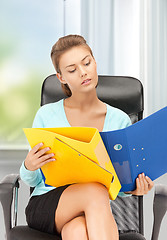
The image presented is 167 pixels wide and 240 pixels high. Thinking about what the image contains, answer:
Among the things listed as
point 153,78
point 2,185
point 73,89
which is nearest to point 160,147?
point 73,89

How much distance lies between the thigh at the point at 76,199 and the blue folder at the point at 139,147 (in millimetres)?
94

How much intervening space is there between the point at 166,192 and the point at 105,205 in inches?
11.2

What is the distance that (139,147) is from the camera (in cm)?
116

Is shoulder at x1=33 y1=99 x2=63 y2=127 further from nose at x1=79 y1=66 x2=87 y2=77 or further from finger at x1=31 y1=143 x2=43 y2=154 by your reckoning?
finger at x1=31 y1=143 x2=43 y2=154

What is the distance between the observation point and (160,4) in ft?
7.30

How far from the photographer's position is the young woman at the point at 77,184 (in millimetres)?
1127

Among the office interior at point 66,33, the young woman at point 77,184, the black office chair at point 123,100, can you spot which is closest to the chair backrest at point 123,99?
the black office chair at point 123,100

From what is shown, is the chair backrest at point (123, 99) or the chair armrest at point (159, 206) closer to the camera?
the chair armrest at point (159, 206)

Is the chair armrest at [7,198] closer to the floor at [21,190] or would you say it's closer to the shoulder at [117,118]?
the shoulder at [117,118]

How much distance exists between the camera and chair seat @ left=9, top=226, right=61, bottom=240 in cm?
120

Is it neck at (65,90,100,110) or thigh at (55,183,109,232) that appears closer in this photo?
thigh at (55,183,109,232)

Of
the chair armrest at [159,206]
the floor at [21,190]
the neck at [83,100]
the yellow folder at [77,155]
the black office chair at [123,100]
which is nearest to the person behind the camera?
A: the yellow folder at [77,155]

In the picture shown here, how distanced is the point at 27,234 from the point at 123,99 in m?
0.69

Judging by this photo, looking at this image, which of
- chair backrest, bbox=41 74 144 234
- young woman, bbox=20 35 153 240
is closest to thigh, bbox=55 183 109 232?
young woman, bbox=20 35 153 240
